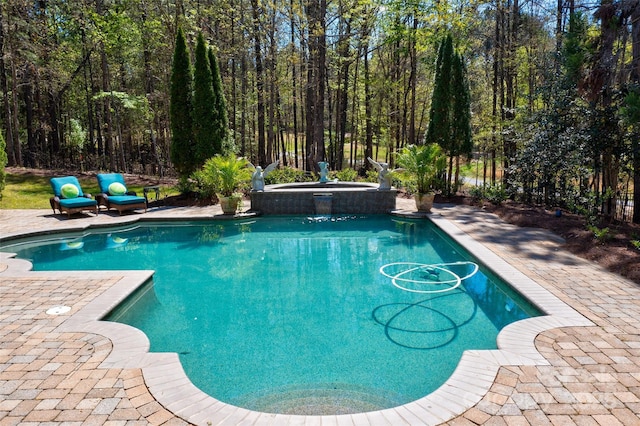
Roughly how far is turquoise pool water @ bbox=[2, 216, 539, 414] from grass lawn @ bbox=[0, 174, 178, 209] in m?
4.50

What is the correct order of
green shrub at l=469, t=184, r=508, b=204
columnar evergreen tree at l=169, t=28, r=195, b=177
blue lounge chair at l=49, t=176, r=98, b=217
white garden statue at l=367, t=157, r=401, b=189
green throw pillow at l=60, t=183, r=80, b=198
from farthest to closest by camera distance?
1. columnar evergreen tree at l=169, t=28, r=195, b=177
2. green shrub at l=469, t=184, r=508, b=204
3. white garden statue at l=367, t=157, r=401, b=189
4. green throw pillow at l=60, t=183, r=80, b=198
5. blue lounge chair at l=49, t=176, r=98, b=217

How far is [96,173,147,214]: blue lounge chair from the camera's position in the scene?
1045 cm

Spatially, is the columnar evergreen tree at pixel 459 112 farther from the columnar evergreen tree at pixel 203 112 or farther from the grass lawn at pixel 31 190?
the grass lawn at pixel 31 190

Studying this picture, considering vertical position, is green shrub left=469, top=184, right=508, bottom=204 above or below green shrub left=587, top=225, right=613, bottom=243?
above

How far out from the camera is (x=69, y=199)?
10273 mm

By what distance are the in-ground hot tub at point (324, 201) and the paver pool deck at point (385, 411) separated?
6.32 m

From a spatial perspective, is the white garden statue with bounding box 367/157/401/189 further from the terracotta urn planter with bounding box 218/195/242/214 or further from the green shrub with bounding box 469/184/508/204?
the terracotta urn planter with bounding box 218/195/242/214

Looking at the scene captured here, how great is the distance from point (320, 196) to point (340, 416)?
8636mm

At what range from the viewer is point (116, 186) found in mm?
10828

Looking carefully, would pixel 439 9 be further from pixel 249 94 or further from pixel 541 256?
pixel 541 256

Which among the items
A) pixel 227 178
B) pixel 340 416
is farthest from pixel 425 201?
pixel 340 416

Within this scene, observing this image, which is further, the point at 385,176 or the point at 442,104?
the point at 442,104

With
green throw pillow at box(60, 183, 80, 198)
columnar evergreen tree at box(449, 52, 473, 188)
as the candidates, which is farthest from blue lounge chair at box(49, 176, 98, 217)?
columnar evergreen tree at box(449, 52, 473, 188)

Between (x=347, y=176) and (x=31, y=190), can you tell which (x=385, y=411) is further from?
(x=31, y=190)
